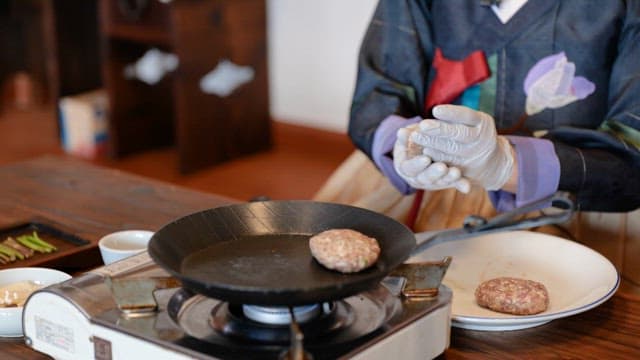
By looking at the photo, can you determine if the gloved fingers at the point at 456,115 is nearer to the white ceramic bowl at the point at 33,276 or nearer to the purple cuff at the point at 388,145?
the purple cuff at the point at 388,145

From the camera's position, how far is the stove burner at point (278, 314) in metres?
0.89

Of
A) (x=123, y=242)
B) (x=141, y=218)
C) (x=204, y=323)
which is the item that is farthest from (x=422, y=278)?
(x=141, y=218)

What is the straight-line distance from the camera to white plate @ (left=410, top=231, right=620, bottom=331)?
3.36 ft

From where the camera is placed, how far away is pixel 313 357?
33.2 inches

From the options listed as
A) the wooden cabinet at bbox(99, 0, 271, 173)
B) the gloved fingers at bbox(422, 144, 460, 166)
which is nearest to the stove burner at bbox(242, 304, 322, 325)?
the gloved fingers at bbox(422, 144, 460, 166)

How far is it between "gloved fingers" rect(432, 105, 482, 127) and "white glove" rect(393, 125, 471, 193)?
5 cm

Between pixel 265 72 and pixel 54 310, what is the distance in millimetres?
2510

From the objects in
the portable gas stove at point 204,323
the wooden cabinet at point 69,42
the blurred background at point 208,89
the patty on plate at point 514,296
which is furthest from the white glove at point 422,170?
the wooden cabinet at point 69,42

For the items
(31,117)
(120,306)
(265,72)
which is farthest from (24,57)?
(120,306)

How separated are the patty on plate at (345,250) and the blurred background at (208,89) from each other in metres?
2.01

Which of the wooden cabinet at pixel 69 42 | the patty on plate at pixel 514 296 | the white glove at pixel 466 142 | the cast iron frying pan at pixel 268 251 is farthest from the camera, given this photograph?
the wooden cabinet at pixel 69 42

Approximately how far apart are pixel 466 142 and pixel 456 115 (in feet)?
0.17

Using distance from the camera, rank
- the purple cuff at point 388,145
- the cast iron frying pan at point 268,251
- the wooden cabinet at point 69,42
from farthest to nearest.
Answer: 1. the wooden cabinet at point 69,42
2. the purple cuff at point 388,145
3. the cast iron frying pan at point 268,251

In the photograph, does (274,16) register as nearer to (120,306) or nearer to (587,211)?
(587,211)
